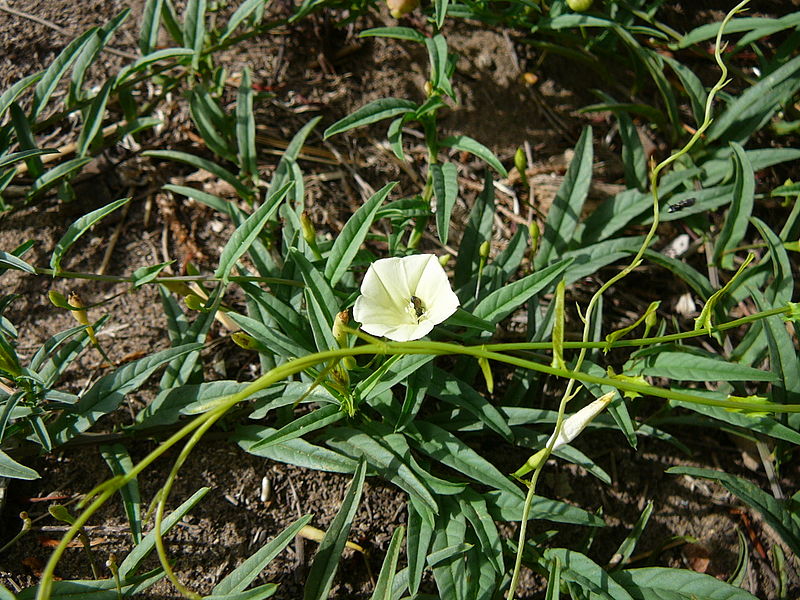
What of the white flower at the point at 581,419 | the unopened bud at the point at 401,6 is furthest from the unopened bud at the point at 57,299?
the unopened bud at the point at 401,6

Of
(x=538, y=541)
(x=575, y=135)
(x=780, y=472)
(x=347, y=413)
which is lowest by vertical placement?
(x=780, y=472)

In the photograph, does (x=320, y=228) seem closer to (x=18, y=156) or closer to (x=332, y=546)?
(x=18, y=156)

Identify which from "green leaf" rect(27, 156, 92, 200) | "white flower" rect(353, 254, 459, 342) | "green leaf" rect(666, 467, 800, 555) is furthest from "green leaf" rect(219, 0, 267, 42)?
"green leaf" rect(666, 467, 800, 555)

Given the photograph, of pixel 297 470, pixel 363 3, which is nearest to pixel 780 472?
pixel 297 470

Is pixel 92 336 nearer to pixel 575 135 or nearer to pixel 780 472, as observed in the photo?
pixel 575 135

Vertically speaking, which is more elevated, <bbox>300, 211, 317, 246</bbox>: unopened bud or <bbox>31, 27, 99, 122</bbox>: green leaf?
<bbox>31, 27, 99, 122</bbox>: green leaf

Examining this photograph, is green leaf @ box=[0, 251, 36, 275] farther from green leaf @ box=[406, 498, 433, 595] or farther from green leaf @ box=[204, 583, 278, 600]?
green leaf @ box=[406, 498, 433, 595]

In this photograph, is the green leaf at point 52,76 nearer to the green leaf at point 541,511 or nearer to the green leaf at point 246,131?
the green leaf at point 246,131
